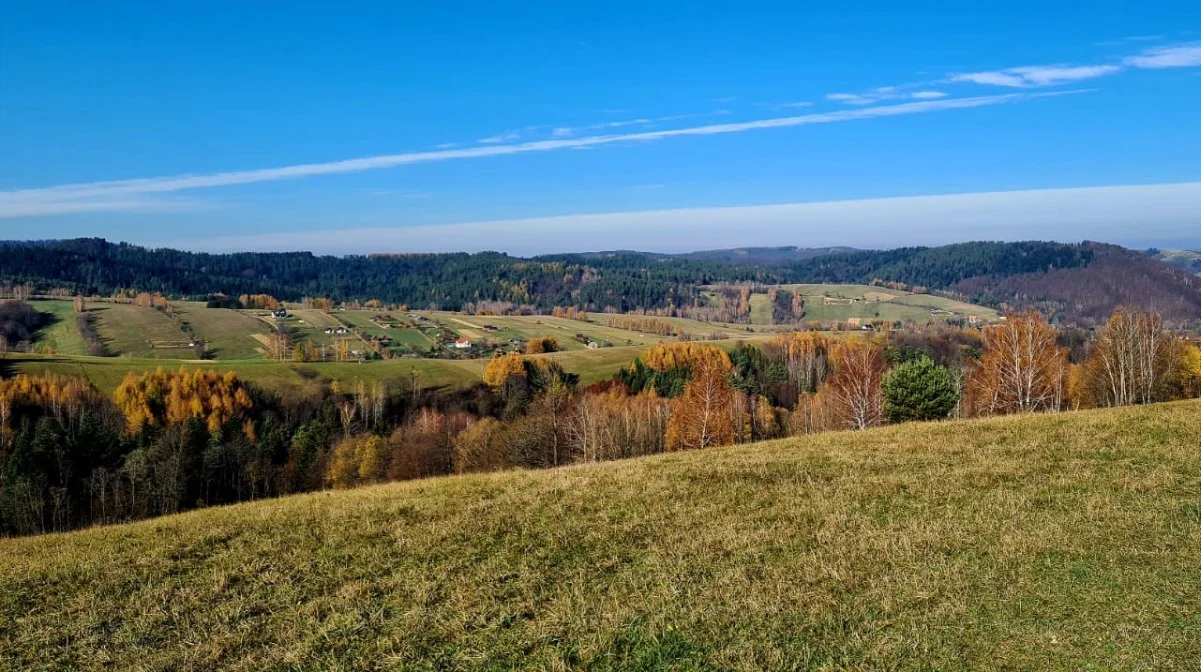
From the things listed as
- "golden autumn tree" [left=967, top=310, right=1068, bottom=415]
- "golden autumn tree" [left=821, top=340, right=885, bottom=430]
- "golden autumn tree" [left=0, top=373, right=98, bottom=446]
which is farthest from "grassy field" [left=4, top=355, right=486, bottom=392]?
"golden autumn tree" [left=967, top=310, right=1068, bottom=415]

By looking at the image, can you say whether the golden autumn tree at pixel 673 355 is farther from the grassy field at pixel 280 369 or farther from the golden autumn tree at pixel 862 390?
the golden autumn tree at pixel 862 390

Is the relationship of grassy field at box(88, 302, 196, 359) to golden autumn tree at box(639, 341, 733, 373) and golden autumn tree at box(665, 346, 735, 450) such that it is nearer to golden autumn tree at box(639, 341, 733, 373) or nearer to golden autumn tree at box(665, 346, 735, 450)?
golden autumn tree at box(639, 341, 733, 373)

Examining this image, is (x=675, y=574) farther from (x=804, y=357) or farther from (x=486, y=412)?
(x=804, y=357)

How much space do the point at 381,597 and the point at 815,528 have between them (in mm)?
8320

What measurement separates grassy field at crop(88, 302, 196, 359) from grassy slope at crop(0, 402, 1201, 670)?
165 m

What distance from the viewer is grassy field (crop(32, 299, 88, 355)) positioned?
160 m

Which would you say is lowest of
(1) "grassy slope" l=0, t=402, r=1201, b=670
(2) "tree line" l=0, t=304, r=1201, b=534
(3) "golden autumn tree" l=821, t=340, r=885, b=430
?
(2) "tree line" l=0, t=304, r=1201, b=534

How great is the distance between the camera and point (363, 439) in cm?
9912

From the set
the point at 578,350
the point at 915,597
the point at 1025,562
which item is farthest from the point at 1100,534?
the point at 578,350

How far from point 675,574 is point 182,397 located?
126253 millimetres

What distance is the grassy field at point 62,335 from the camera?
15950 centimetres

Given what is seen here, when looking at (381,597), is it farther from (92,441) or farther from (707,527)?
(92,441)

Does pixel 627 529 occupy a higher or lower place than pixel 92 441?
higher

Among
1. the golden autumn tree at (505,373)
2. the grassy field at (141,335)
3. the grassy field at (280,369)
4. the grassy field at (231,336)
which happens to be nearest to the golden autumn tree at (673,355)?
the golden autumn tree at (505,373)
